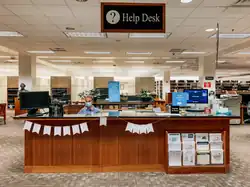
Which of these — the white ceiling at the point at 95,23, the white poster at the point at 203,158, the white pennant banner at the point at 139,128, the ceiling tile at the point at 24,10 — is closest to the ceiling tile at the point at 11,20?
the white ceiling at the point at 95,23

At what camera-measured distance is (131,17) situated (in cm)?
331

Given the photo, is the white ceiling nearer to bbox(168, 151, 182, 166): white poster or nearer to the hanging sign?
the hanging sign

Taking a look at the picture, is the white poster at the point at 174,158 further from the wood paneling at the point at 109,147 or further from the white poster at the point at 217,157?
the white poster at the point at 217,157

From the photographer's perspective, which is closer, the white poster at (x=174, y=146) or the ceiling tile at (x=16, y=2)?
the white poster at (x=174, y=146)

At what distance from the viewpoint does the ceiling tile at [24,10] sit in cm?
453

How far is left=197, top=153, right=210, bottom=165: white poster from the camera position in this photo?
416cm

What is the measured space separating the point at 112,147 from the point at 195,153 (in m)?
1.46

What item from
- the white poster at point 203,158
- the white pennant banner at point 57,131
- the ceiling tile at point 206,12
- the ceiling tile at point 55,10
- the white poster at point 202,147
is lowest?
the white poster at point 203,158

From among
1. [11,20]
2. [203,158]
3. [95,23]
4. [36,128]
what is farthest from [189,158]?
[11,20]

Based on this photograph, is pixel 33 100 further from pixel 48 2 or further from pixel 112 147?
pixel 48 2

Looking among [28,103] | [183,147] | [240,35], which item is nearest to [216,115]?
[183,147]

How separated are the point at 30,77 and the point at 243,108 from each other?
9.39 meters

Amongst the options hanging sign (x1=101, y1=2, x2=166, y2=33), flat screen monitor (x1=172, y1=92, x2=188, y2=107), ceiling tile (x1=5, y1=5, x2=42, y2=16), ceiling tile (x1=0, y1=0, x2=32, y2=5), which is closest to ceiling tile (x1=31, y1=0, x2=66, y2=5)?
ceiling tile (x1=0, y1=0, x2=32, y2=5)

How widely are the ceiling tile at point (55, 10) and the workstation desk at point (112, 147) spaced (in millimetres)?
2174
